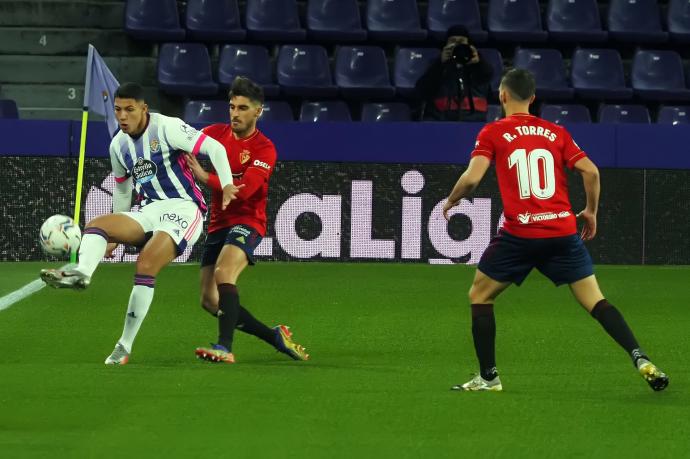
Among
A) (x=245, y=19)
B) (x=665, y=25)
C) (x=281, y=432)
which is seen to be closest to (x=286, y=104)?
(x=245, y=19)

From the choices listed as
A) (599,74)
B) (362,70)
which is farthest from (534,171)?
(599,74)

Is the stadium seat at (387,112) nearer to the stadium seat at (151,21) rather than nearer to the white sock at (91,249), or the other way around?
the stadium seat at (151,21)

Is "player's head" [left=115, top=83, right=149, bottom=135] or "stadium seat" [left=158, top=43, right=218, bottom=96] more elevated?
"stadium seat" [left=158, top=43, right=218, bottom=96]

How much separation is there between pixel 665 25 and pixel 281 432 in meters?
13.3

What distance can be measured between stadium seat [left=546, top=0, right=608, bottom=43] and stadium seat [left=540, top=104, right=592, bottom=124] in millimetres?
1407

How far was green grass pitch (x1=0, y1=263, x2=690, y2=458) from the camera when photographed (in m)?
5.81

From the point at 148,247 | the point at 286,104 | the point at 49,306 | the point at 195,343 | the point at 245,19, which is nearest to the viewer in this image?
the point at 148,247

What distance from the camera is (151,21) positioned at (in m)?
17.0

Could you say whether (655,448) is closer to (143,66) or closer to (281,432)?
(281,432)

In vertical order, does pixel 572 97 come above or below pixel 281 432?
above

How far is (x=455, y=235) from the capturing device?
585 inches

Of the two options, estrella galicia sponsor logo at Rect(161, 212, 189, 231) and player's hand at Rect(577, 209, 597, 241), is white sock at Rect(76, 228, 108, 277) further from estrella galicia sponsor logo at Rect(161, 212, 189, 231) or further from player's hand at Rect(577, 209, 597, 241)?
player's hand at Rect(577, 209, 597, 241)

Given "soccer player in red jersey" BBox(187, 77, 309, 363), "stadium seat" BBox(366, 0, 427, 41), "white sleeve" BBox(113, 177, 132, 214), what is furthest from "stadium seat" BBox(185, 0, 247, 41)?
"white sleeve" BBox(113, 177, 132, 214)

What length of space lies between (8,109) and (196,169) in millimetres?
7578
